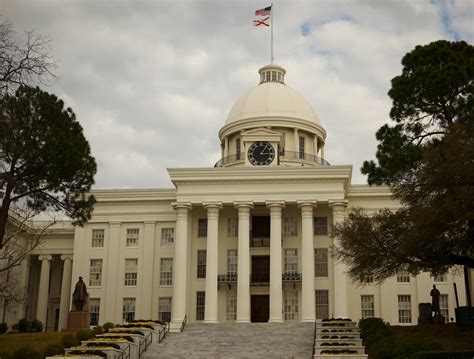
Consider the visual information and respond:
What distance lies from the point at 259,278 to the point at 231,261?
2.35m

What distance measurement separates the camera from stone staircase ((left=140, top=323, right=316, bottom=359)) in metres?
35.3

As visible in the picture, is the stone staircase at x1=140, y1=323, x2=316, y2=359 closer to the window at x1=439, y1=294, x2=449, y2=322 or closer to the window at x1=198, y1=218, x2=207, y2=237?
the window at x1=198, y1=218, x2=207, y2=237

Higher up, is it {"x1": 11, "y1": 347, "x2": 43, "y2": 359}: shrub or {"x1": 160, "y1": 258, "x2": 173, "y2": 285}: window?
{"x1": 160, "y1": 258, "x2": 173, "y2": 285}: window

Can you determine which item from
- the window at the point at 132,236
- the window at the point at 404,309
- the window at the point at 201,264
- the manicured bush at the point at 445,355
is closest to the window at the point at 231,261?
the window at the point at 201,264

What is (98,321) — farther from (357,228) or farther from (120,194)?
(357,228)

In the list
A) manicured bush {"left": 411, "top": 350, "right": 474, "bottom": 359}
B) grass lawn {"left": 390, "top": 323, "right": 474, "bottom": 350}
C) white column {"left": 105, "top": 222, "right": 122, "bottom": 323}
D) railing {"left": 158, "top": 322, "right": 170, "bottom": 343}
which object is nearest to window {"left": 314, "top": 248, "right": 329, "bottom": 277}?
railing {"left": 158, "top": 322, "right": 170, "bottom": 343}

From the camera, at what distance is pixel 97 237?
55.2m

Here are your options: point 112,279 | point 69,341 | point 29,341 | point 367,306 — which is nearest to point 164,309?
point 112,279

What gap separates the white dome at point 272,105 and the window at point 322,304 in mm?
17011

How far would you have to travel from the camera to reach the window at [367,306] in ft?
168

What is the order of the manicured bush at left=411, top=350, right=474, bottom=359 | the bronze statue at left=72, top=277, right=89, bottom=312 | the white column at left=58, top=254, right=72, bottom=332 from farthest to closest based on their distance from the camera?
the white column at left=58, top=254, right=72, bottom=332 → the bronze statue at left=72, top=277, right=89, bottom=312 → the manicured bush at left=411, top=350, right=474, bottom=359

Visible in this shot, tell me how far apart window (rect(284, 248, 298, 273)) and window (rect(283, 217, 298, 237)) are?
1183mm

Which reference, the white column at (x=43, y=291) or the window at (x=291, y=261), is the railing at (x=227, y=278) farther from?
the white column at (x=43, y=291)

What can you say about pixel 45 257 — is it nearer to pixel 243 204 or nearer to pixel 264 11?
pixel 243 204
